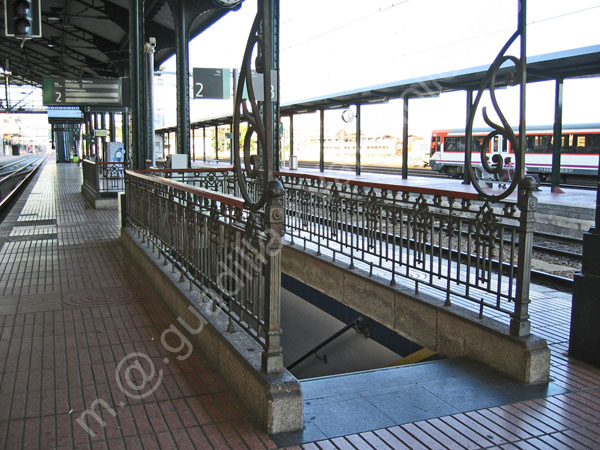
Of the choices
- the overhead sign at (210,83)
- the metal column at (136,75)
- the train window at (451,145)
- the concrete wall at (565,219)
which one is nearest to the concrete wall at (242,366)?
the metal column at (136,75)

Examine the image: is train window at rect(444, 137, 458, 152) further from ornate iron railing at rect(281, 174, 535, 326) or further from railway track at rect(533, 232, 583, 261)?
ornate iron railing at rect(281, 174, 535, 326)

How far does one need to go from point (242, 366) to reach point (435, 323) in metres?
1.86

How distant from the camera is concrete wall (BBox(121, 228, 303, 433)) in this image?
292 cm

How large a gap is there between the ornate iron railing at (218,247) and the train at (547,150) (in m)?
17.2

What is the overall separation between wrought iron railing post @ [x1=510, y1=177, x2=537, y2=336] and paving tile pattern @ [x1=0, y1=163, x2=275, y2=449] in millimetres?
1883

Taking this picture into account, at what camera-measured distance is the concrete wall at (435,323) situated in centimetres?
366

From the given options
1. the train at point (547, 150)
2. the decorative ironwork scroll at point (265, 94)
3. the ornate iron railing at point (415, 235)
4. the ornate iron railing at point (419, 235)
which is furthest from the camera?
the train at point (547, 150)

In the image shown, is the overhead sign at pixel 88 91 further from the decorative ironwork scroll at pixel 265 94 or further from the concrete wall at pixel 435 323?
the decorative ironwork scroll at pixel 265 94

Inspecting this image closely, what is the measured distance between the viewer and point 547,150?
2364 centimetres

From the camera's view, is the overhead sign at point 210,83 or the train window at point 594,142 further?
the train window at point 594,142

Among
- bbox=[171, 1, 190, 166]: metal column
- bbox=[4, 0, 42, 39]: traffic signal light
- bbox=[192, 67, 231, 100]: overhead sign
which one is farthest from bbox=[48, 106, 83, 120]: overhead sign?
bbox=[4, 0, 42, 39]: traffic signal light

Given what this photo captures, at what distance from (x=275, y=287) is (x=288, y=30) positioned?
1570cm

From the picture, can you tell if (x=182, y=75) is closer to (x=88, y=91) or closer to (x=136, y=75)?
(x=136, y=75)

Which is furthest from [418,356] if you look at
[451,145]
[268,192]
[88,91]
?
[451,145]
